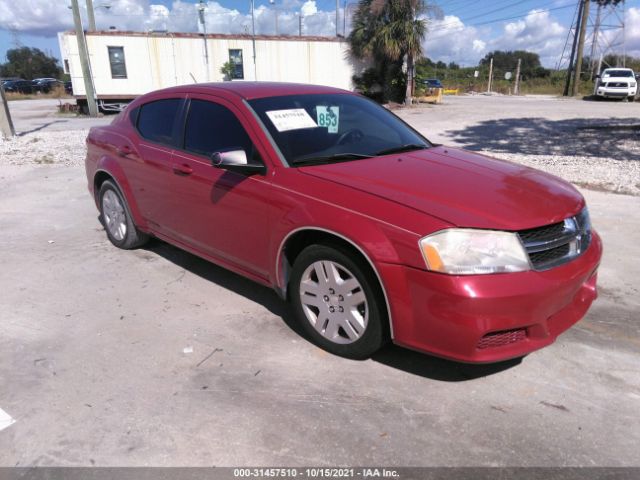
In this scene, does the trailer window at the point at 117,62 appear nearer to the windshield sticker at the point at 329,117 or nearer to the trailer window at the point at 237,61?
the trailer window at the point at 237,61

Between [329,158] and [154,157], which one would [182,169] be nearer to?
[154,157]

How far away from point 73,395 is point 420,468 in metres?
1.95

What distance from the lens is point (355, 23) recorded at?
2666cm

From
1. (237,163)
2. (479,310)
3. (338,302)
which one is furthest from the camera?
(237,163)

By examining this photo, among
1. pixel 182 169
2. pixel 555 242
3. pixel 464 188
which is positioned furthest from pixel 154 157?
pixel 555 242

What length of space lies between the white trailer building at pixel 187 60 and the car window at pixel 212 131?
21843mm

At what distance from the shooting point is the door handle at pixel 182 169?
3.90 m

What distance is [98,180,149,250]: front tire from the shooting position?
4996 mm

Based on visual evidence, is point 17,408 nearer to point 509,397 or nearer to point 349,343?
point 349,343

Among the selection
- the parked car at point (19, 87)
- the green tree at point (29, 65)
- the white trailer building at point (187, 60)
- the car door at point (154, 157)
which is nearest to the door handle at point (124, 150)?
the car door at point (154, 157)

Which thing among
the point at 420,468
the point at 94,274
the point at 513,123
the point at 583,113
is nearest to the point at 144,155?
the point at 94,274

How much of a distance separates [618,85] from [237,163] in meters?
31.3

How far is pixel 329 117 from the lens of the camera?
382 centimetres

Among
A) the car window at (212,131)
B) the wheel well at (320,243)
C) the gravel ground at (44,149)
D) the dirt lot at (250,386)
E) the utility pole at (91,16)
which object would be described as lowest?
the gravel ground at (44,149)
